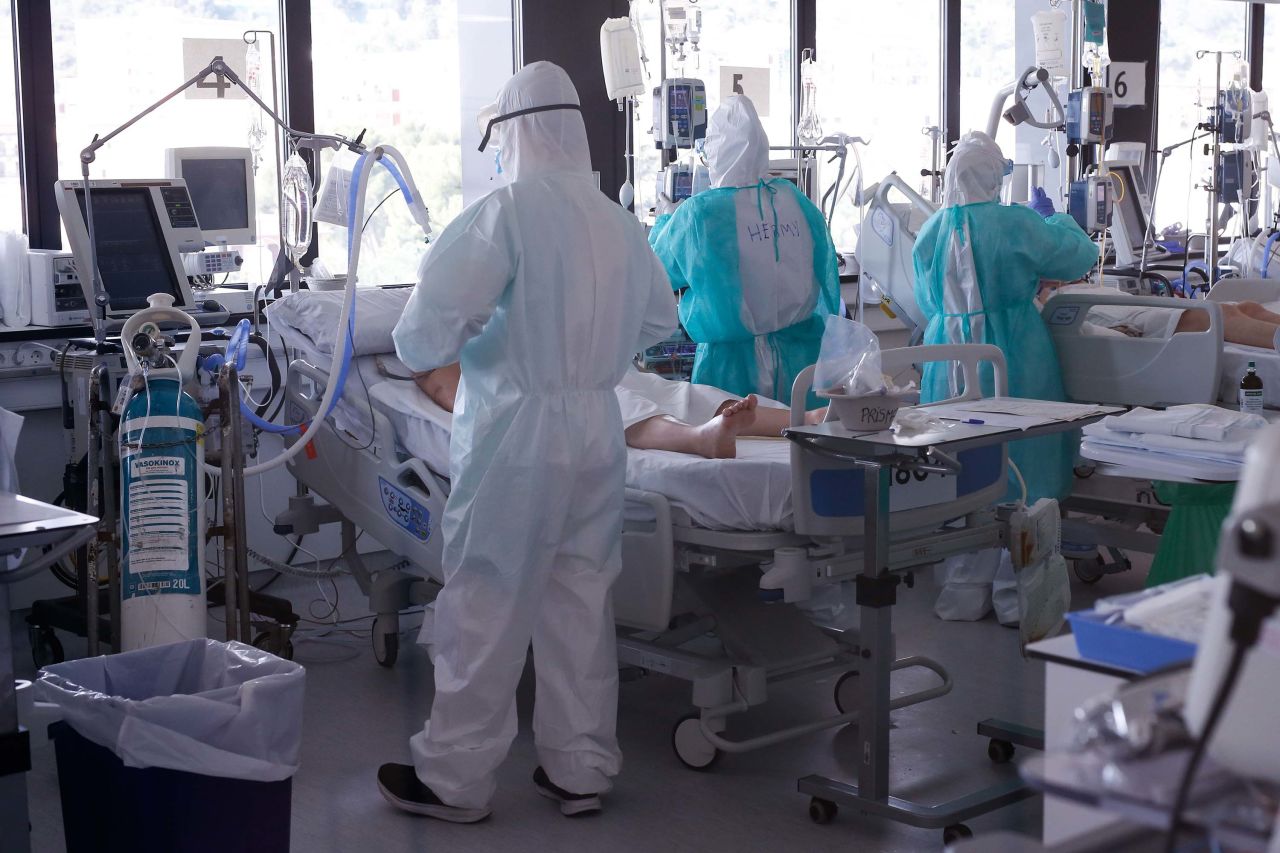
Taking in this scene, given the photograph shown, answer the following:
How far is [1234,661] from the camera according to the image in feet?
3.19

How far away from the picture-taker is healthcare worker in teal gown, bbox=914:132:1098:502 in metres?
4.11

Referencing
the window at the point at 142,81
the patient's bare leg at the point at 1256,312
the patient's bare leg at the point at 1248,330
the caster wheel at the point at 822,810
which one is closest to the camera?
the caster wheel at the point at 822,810

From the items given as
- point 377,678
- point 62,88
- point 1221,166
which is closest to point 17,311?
point 62,88

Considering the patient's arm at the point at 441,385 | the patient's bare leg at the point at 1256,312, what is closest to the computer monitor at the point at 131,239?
the patient's arm at the point at 441,385

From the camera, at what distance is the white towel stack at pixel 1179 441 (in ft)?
8.98

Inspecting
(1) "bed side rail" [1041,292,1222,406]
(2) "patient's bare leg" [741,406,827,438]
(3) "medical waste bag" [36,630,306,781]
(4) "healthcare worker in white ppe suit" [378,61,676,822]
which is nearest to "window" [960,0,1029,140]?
(1) "bed side rail" [1041,292,1222,406]

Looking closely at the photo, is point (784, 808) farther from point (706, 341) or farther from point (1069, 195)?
point (1069, 195)

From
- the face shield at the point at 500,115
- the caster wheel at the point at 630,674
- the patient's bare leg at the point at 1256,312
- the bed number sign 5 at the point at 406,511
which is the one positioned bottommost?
the caster wheel at the point at 630,674

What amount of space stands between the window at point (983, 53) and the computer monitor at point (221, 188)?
4.55 metres

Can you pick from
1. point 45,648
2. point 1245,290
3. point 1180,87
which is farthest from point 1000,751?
point 1180,87

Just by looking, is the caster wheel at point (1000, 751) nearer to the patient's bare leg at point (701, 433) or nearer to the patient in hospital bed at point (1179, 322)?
the patient's bare leg at point (701, 433)

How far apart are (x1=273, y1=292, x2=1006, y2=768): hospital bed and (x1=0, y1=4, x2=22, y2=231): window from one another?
1550 millimetres

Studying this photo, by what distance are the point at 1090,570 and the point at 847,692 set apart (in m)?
1.68

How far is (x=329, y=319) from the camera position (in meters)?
3.79
